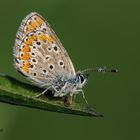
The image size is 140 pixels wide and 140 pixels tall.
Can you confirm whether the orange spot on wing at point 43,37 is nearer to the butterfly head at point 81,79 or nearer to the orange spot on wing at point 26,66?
the orange spot on wing at point 26,66

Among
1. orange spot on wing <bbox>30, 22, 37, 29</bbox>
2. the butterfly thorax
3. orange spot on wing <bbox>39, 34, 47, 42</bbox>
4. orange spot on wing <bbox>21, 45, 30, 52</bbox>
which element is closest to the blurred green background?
the butterfly thorax

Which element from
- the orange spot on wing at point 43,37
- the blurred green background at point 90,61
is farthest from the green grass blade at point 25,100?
the blurred green background at point 90,61

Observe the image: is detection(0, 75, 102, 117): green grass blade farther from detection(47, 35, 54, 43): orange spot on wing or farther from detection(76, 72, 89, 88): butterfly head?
detection(76, 72, 89, 88): butterfly head

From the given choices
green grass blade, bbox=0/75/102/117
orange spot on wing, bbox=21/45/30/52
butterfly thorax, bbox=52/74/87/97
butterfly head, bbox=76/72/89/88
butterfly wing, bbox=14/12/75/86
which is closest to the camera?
green grass blade, bbox=0/75/102/117

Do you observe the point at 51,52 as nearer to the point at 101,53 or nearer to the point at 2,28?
the point at 2,28

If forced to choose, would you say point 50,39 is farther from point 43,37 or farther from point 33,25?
point 33,25

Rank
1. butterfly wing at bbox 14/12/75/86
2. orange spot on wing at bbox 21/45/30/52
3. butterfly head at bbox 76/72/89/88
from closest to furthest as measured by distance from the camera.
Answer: butterfly wing at bbox 14/12/75/86, orange spot on wing at bbox 21/45/30/52, butterfly head at bbox 76/72/89/88

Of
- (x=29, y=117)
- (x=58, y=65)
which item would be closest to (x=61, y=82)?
(x=58, y=65)

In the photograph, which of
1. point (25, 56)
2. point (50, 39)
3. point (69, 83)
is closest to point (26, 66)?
point (25, 56)
